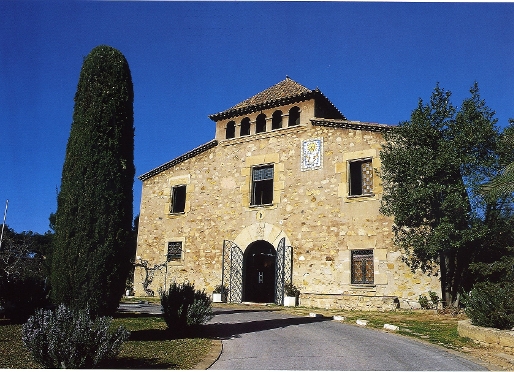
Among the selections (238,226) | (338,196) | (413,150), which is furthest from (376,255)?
(238,226)

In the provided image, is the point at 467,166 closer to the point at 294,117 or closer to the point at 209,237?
the point at 294,117

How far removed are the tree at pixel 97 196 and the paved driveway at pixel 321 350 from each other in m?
2.70

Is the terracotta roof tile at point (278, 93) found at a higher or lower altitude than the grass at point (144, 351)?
higher

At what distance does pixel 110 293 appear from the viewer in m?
7.73

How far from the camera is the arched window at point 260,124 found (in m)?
20.2

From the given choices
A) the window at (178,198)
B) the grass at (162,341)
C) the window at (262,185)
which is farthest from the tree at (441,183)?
the window at (178,198)

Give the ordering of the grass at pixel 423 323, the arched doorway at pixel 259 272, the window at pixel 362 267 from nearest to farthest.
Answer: the grass at pixel 423 323
the window at pixel 362 267
the arched doorway at pixel 259 272

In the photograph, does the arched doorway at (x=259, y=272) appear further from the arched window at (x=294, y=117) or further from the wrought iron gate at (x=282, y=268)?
the arched window at (x=294, y=117)

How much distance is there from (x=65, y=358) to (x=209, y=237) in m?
14.6

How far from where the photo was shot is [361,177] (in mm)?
17172

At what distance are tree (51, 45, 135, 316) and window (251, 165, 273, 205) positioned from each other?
11.2 meters

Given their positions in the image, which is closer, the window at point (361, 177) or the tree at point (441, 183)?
the tree at point (441, 183)

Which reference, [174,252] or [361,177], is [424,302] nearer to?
[361,177]

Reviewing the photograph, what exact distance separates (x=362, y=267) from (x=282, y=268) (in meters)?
3.43
